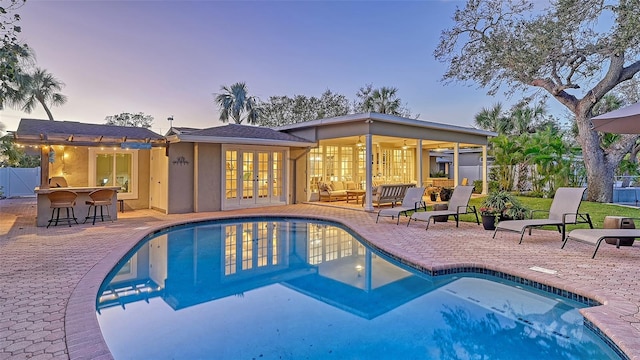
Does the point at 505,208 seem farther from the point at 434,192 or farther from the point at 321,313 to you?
the point at 434,192

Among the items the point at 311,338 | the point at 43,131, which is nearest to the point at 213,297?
the point at 311,338

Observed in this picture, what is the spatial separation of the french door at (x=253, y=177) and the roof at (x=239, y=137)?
0.67m

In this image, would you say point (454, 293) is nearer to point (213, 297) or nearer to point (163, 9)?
point (213, 297)

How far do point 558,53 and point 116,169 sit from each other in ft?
57.9

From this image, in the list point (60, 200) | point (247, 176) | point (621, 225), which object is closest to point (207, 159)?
point (247, 176)

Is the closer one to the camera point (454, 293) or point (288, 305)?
point (288, 305)

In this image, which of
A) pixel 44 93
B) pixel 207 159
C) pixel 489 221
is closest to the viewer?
pixel 489 221

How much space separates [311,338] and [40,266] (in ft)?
16.5

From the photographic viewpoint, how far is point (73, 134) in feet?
33.9

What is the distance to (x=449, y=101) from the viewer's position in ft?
84.5

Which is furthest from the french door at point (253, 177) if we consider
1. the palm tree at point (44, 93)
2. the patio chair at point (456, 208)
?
the palm tree at point (44, 93)

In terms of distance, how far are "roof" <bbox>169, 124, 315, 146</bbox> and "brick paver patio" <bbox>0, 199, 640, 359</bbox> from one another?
322cm

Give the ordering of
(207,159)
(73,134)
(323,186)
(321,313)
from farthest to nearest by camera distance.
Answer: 1. (323,186)
2. (207,159)
3. (73,134)
4. (321,313)

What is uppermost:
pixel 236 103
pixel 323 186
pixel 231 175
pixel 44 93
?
pixel 236 103
